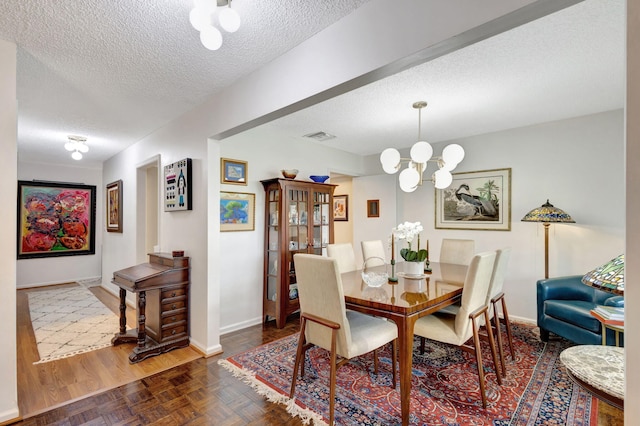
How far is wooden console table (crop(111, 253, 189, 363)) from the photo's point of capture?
2848mm

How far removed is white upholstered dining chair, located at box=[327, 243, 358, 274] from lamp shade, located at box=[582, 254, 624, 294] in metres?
2.21

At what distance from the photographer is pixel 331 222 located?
4359mm

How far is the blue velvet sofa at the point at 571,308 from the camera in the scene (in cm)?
263

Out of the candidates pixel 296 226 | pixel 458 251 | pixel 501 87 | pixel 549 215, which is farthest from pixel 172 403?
pixel 549 215

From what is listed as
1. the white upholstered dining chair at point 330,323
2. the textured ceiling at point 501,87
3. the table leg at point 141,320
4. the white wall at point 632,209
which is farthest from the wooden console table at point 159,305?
the white wall at point 632,209

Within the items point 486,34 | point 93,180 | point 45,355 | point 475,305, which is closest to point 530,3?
point 486,34

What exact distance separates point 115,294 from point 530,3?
6323 millimetres

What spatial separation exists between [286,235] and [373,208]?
1919mm

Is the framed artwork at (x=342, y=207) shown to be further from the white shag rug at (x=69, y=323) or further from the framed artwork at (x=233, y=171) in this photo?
the white shag rug at (x=69, y=323)

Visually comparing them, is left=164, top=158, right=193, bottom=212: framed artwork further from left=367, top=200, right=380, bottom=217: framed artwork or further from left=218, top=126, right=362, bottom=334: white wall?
left=367, top=200, right=380, bottom=217: framed artwork

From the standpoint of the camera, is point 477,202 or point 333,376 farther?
point 477,202

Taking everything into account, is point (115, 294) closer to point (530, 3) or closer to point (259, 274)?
point (259, 274)

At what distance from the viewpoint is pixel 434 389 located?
229 centimetres

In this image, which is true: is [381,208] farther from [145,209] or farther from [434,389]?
[145,209]
